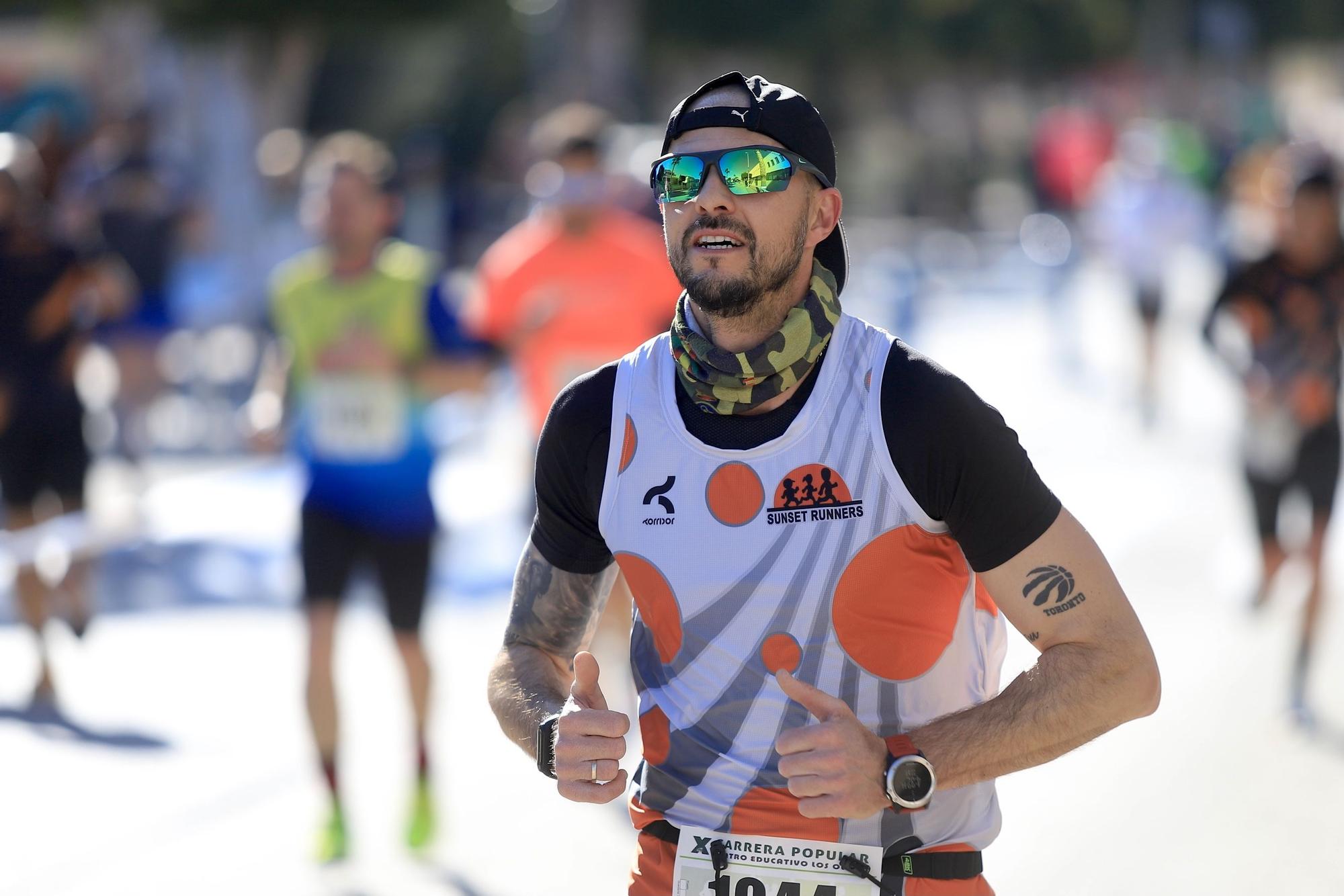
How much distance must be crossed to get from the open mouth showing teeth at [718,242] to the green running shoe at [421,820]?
3.73m

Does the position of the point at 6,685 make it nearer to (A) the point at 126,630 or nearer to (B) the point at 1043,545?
(A) the point at 126,630

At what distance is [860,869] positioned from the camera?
9.98 ft

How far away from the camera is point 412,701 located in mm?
6578

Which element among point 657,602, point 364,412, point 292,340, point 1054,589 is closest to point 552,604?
point 657,602

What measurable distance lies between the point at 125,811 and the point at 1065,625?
4805 mm

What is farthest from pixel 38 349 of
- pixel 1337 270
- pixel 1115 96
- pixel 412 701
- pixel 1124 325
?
pixel 1115 96

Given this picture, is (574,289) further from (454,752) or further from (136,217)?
(136,217)

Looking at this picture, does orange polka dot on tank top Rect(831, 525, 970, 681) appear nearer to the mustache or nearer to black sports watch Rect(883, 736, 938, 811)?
black sports watch Rect(883, 736, 938, 811)

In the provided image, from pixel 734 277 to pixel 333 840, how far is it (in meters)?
3.76

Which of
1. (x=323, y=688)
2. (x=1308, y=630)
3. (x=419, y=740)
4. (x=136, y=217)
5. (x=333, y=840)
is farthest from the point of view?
(x=136, y=217)

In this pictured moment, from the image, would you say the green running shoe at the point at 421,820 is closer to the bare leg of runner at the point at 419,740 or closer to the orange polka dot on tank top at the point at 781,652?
the bare leg of runner at the point at 419,740

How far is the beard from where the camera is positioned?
3057 mm

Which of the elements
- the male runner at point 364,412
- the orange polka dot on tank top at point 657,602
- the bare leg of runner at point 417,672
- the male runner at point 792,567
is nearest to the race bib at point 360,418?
the male runner at point 364,412

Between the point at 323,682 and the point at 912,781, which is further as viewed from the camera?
the point at 323,682
